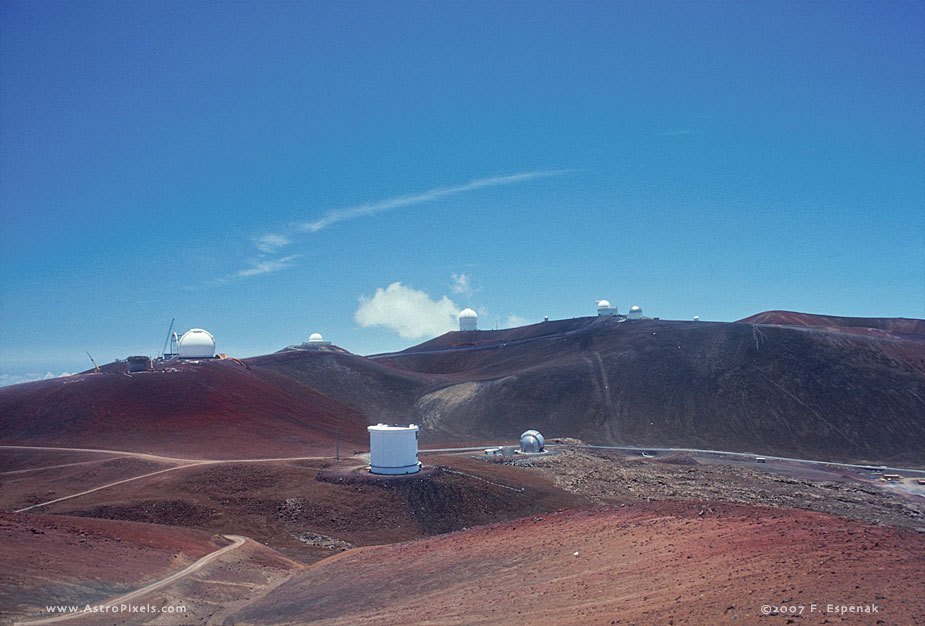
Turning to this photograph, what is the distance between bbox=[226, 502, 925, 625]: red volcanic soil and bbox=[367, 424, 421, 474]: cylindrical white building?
560 inches

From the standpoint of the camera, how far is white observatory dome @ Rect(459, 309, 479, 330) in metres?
126

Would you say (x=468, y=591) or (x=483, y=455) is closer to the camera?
(x=468, y=591)

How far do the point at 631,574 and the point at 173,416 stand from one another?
49.1 m

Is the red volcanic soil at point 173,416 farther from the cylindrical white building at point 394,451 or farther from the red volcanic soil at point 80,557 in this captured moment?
the red volcanic soil at point 80,557

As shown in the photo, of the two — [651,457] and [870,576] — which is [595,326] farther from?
[870,576]

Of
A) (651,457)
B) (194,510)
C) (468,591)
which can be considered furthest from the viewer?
(651,457)

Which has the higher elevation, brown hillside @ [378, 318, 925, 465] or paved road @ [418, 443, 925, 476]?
brown hillside @ [378, 318, 925, 465]

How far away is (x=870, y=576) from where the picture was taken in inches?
445

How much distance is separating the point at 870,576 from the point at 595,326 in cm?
8915

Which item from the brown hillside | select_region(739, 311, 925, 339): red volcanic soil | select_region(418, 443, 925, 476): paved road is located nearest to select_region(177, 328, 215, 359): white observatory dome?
the brown hillside

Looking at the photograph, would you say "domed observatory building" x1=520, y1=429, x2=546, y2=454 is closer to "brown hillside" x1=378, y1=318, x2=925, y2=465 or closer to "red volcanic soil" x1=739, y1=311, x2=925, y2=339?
"brown hillside" x1=378, y1=318, x2=925, y2=465

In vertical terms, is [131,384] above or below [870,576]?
above

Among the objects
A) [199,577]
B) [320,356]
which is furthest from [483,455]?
[320,356]

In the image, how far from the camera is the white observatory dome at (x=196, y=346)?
243 feet
